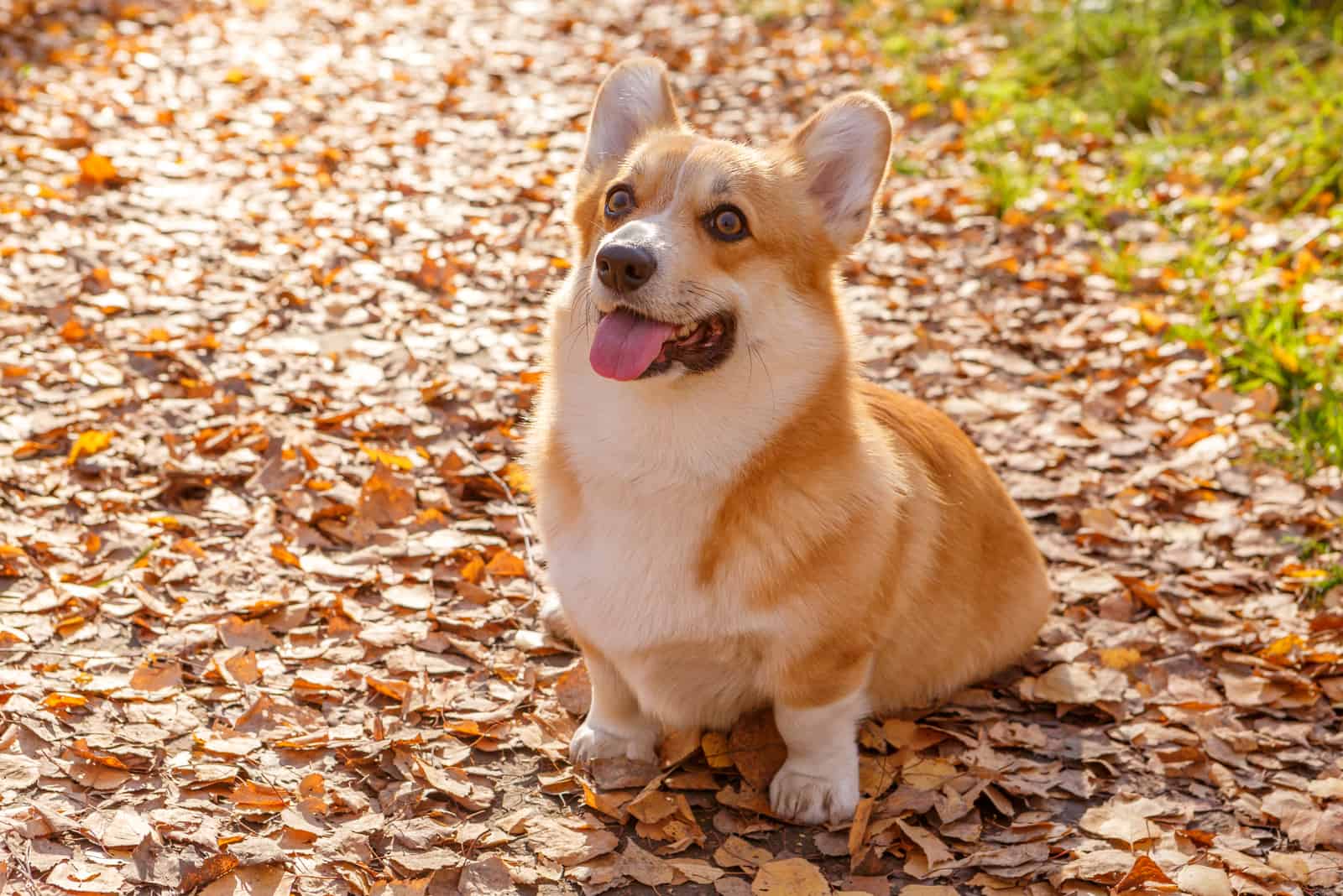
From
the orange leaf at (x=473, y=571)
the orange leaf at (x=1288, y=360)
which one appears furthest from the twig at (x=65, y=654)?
the orange leaf at (x=1288, y=360)

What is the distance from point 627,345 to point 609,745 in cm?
113

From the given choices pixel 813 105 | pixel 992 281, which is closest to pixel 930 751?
pixel 992 281

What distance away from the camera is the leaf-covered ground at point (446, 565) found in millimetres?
3057

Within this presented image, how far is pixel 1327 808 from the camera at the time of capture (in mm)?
3295

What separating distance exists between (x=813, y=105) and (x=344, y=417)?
4719mm

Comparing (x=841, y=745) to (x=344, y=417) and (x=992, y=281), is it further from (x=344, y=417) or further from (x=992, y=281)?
(x=992, y=281)

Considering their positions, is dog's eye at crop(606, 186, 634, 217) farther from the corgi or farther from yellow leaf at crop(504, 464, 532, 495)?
yellow leaf at crop(504, 464, 532, 495)

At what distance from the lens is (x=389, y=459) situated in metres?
4.56

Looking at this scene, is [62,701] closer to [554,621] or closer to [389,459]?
[554,621]

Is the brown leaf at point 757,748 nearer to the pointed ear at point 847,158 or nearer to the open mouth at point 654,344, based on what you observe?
the open mouth at point 654,344

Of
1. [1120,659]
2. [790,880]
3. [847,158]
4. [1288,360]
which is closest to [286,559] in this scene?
[790,880]

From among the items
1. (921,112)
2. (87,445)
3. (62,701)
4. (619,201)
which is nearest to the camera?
(619,201)

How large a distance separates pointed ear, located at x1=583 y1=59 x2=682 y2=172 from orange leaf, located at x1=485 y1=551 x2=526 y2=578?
135cm

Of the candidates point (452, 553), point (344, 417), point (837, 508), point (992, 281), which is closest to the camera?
point (837, 508)
